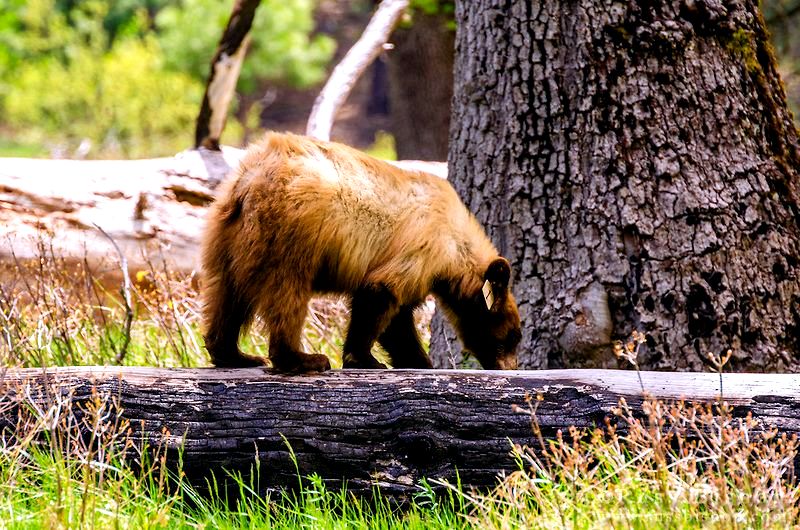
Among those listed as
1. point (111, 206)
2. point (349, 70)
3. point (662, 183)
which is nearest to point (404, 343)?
point (662, 183)

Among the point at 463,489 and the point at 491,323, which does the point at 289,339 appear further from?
the point at 491,323

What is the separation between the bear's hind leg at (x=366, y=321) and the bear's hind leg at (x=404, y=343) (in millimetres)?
480

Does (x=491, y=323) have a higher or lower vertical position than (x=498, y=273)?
lower

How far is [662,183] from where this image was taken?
16.3 ft

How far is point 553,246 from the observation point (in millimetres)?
5250

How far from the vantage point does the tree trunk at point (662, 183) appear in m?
4.92

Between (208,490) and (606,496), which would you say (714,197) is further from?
(208,490)

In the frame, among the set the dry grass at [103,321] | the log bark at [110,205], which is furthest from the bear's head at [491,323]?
the log bark at [110,205]

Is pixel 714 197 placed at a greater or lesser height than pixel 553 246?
greater

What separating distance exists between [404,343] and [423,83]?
6276 mm

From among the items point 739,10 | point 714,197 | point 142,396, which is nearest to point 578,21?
point 739,10

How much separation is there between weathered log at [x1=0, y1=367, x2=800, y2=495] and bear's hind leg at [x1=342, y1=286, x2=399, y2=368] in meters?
0.54

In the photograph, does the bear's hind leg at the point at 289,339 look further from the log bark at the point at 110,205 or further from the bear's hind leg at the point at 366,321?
the log bark at the point at 110,205

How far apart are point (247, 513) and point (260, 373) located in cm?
72
